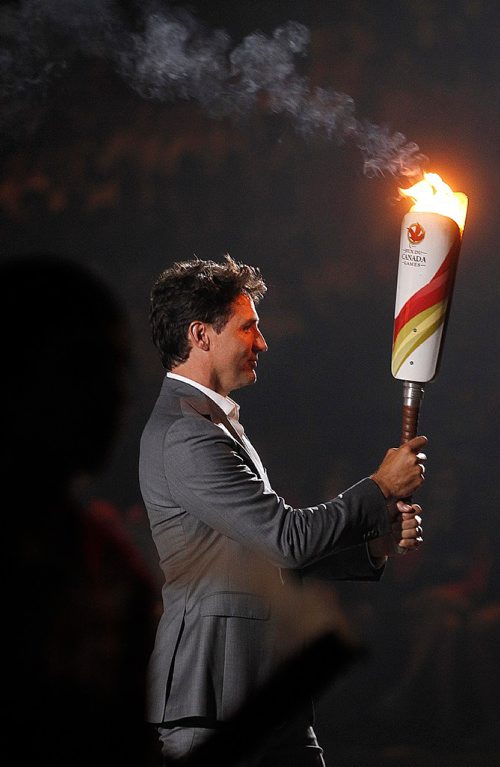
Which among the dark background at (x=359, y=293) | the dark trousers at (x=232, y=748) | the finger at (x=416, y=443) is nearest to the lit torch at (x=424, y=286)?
the finger at (x=416, y=443)

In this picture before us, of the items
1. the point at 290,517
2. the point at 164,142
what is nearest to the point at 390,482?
the point at 290,517

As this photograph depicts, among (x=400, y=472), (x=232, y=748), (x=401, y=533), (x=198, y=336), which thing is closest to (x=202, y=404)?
(x=198, y=336)

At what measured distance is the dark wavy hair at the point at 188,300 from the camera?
76.5 inches

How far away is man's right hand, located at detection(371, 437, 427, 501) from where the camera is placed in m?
1.84

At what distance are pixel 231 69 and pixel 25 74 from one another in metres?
0.65

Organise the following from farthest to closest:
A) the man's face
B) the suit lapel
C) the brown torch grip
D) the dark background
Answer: the dark background, the brown torch grip, the man's face, the suit lapel

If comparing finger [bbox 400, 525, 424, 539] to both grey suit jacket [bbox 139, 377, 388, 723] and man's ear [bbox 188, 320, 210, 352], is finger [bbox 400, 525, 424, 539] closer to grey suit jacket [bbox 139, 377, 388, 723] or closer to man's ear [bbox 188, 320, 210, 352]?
grey suit jacket [bbox 139, 377, 388, 723]

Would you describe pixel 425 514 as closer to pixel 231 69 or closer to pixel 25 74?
pixel 231 69

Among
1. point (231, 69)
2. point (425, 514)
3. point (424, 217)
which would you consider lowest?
point (425, 514)

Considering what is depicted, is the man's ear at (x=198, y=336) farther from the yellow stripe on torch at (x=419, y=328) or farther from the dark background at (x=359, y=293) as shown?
the dark background at (x=359, y=293)

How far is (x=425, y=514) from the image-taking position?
10.8 ft

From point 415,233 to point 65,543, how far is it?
1.12 metres

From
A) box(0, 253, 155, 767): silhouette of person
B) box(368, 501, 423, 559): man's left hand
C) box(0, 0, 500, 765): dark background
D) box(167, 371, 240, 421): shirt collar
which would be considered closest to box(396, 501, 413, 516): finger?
box(368, 501, 423, 559): man's left hand

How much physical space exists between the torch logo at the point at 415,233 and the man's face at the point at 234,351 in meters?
0.39
